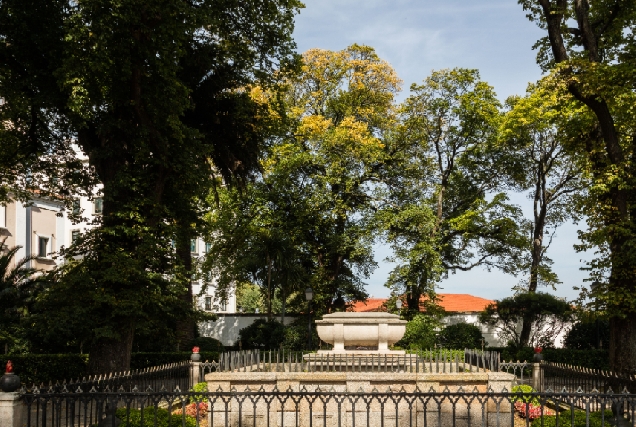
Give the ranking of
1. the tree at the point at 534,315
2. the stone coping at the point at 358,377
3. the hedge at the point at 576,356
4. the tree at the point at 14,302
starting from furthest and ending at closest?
the tree at the point at 534,315 < the hedge at the point at 576,356 < the tree at the point at 14,302 < the stone coping at the point at 358,377

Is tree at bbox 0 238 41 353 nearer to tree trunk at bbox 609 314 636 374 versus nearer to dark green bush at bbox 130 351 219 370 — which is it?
dark green bush at bbox 130 351 219 370

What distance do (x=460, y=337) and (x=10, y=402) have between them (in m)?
25.0

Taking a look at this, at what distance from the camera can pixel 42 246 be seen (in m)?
38.2

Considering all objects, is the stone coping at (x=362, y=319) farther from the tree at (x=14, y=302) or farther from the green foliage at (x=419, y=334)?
the green foliage at (x=419, y=334)

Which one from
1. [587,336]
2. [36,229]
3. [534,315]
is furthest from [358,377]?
[36,229]

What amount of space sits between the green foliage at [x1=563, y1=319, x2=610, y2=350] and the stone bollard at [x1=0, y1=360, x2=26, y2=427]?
27.9 metres

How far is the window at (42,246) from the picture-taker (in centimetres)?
3767

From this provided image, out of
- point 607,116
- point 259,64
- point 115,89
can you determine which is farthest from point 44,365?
point 607,116

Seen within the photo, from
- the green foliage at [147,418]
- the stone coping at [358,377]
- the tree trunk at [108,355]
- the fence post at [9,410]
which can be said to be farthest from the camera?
the tree trunk at [108,355]

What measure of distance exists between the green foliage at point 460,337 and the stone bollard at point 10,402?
24.0 metres

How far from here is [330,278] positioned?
3459 cm

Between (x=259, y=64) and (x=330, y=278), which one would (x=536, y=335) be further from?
(x=259, y=64)

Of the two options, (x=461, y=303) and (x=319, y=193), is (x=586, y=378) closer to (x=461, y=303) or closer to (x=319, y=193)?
(x=319, y=193)

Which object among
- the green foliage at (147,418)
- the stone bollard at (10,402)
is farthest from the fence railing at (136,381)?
the green foliage at (147,418)
